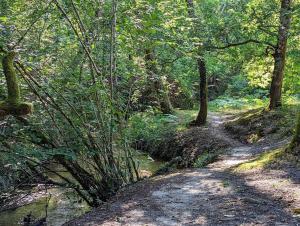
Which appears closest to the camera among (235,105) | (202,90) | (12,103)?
(12,103)

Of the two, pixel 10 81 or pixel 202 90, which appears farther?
pixel 202 90

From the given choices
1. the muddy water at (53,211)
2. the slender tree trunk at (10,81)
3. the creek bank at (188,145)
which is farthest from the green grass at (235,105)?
the slender tree trunk at (10,81)

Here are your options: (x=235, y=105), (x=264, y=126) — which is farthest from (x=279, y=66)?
(x=235, y=105)

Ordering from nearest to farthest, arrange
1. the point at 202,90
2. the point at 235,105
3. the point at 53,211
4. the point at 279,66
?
the point at 53,211 → the point at 279,66 → the point at 202,90 → the point at 235,105

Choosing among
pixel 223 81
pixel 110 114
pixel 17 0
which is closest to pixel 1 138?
pixel 110 114

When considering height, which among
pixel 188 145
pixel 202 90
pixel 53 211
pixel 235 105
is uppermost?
pixel 202 90

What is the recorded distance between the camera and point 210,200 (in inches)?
294

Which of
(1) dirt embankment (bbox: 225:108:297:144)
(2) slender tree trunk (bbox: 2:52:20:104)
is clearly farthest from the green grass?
(2) slender tree trunk (bbox: 2:52:20:104)

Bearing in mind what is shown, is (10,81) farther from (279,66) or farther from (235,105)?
(235,105)

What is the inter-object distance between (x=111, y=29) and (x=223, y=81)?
26453 mm

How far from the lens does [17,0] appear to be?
8.52m

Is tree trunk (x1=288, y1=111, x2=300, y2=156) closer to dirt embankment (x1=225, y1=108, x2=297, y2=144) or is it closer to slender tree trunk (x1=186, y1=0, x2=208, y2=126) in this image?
dirt embankment (x1=225, y1=108, x2=297, y2=144)

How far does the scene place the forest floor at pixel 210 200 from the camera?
6328 millimetres

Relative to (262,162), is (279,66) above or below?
above
